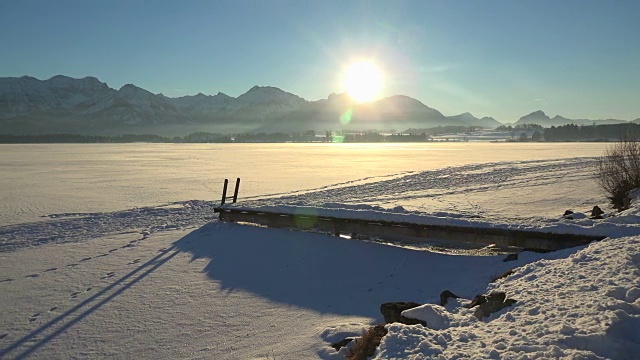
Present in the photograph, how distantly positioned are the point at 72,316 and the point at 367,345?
5.41 meters

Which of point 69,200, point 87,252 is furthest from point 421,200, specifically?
point 69,200

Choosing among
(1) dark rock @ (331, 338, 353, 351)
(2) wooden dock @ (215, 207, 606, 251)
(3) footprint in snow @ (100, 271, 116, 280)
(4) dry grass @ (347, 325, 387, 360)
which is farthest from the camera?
(3) footprint in snow @ (100, 271, 116, 280)

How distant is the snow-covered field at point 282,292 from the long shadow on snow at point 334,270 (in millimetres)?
41

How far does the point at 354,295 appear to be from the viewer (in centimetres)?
813

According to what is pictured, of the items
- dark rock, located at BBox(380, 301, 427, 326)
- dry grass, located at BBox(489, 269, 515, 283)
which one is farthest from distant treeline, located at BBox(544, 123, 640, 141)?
dark rock, located at BBox(380, 301, 427, 326)

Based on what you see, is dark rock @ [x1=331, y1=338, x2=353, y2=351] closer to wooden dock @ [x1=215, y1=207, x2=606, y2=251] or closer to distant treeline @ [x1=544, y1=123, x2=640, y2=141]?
wooden dock @ [x1=215, y1=207, x2=606, y2=251]

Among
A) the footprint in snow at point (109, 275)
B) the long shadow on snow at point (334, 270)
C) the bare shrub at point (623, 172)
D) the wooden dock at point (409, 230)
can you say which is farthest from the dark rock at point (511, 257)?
the footprint in snow at point (109, 275)

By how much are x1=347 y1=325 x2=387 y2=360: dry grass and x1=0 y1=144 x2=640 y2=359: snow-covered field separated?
0.22m

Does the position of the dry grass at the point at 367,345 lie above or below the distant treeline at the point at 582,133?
below

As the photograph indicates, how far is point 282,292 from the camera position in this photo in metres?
8.41

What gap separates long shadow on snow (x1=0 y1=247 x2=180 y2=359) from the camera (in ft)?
20.6

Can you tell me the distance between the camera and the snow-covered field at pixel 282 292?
193 inches

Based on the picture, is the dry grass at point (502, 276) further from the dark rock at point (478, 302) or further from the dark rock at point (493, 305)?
the dark rock at point (493, 305)

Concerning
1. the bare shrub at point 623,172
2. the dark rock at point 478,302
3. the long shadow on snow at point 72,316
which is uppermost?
the bare shrub at point 623,172
